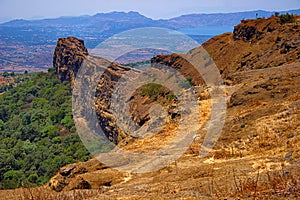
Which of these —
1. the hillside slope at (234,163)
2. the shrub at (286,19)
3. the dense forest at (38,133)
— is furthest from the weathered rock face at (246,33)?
the dense forest at (38,133)

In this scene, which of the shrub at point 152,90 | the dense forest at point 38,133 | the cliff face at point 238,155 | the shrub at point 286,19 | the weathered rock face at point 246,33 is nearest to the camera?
the cliff face at point 238,155

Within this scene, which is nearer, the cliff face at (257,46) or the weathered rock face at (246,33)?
the cliff face at (257,46)

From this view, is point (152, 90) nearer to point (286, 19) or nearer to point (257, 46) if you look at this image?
point (257, 46)

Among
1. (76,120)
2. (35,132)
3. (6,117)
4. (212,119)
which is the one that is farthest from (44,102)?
(212,119)

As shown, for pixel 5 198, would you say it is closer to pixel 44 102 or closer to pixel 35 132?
pixel 35 132

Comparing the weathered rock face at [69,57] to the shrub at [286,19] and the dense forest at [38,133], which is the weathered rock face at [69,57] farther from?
the shrub at [286,19]

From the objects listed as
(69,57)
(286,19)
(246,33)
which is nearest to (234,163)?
(286,19)
